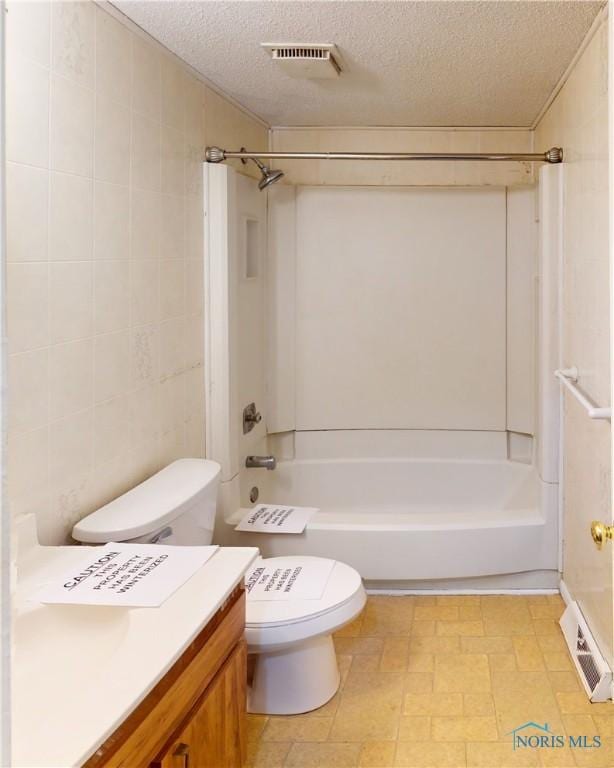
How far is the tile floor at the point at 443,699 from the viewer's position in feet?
7.38

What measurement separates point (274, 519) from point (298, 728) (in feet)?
3.48

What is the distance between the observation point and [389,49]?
2.72 m

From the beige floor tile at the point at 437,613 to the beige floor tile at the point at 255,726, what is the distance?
35.1 inches

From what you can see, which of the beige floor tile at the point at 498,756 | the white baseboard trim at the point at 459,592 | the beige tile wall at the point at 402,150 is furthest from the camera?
the beige tile wall at the point at 402,150

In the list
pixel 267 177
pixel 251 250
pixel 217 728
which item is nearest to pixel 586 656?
pixel 217 728

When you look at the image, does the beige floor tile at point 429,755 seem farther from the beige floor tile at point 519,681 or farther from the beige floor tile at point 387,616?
the beige floor tile at point 387,616

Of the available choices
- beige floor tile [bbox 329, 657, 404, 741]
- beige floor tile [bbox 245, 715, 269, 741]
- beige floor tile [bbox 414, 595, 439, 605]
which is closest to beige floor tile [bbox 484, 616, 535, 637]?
beige floor tile [bbox 414, 595, 439, 605]

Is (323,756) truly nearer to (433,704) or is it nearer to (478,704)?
(433,704)

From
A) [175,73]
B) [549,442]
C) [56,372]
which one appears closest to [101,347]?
[56,372]

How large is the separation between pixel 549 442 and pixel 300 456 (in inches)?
50.7

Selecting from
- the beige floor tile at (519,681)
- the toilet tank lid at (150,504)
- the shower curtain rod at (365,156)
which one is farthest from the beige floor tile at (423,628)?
the shower curtain rod at (365,156)

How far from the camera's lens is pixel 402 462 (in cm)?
417

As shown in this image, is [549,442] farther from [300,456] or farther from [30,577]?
[30,577]

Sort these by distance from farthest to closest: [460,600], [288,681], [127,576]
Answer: [460,600] < [288,681] < [127,576]
